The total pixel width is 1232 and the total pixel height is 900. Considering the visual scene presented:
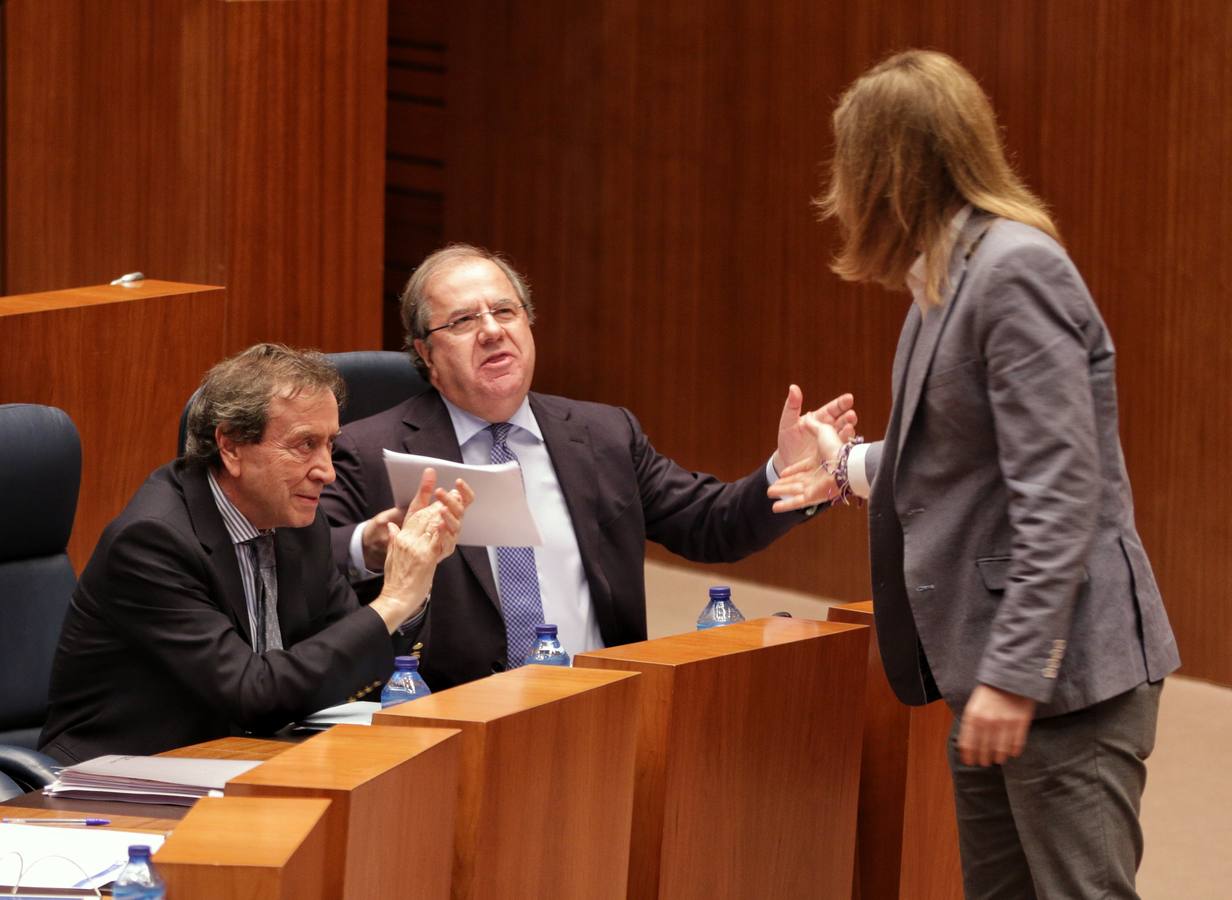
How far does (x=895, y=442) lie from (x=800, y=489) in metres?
0.52

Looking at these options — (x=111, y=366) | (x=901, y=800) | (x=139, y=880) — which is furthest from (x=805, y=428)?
(x=111, y=366)

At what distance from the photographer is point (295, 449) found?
8.85 feet

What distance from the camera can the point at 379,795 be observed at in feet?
5.80

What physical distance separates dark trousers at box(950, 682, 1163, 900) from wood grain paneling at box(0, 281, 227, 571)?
8.46 ft

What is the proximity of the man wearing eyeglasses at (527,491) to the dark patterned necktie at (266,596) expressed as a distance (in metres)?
0.32

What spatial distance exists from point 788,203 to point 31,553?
3703mm

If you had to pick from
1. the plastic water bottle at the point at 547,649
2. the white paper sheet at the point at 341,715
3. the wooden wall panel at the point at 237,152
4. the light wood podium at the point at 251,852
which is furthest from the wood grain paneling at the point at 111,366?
the light wood podium at the point at 251,852

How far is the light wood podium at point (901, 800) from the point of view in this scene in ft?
9.30

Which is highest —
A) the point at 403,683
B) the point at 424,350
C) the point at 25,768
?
the point at 424,350

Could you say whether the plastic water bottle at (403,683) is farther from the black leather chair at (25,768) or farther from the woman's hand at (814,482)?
the woman's hand at (814,482)

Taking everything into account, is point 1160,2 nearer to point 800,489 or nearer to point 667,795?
point 800,489

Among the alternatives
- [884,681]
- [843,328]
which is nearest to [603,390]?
[843,328]

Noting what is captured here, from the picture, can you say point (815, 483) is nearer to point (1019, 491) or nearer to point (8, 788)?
point (1019, 491)

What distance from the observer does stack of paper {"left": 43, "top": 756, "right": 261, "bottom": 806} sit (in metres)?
2.09
